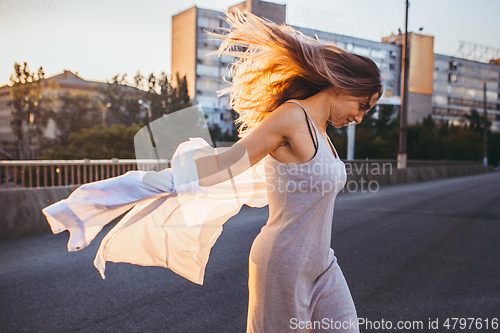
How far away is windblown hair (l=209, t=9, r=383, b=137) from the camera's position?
6.95ft

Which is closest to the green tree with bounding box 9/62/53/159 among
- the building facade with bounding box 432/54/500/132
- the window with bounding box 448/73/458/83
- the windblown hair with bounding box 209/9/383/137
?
the windblown hair with bounding box 209/9/383/137

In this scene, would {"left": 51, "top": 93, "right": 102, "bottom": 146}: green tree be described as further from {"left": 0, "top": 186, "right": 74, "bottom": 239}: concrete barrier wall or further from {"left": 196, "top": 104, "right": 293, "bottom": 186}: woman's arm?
{"left": 196, "top": 104, "right": 293, "bottom": 186}: woman's arm

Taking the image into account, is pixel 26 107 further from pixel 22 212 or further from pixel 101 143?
pixel 22 212

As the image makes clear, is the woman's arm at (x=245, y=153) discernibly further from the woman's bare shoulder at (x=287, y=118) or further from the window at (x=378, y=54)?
A: the window at (x=378, y=54)

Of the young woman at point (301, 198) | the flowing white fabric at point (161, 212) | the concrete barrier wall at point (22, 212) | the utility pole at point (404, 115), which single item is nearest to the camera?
the flowing white fabric at point (161, 212)

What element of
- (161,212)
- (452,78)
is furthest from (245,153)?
(452,78)

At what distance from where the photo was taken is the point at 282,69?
2303 mm

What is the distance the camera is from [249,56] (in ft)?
7.70

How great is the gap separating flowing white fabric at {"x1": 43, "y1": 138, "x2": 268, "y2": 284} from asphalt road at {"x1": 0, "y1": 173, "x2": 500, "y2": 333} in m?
1.31

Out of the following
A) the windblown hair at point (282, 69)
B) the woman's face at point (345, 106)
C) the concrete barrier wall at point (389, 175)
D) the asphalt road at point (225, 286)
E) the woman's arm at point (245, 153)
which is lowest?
the asphalt road at point (225, 286)

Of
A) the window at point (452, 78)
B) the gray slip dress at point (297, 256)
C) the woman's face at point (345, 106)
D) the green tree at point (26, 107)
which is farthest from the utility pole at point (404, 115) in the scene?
the window at point (452, 78)

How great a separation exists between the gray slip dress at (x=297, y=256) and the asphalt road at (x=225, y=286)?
63.9 inches

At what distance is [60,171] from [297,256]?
8920mm

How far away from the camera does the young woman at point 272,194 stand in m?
1.81
